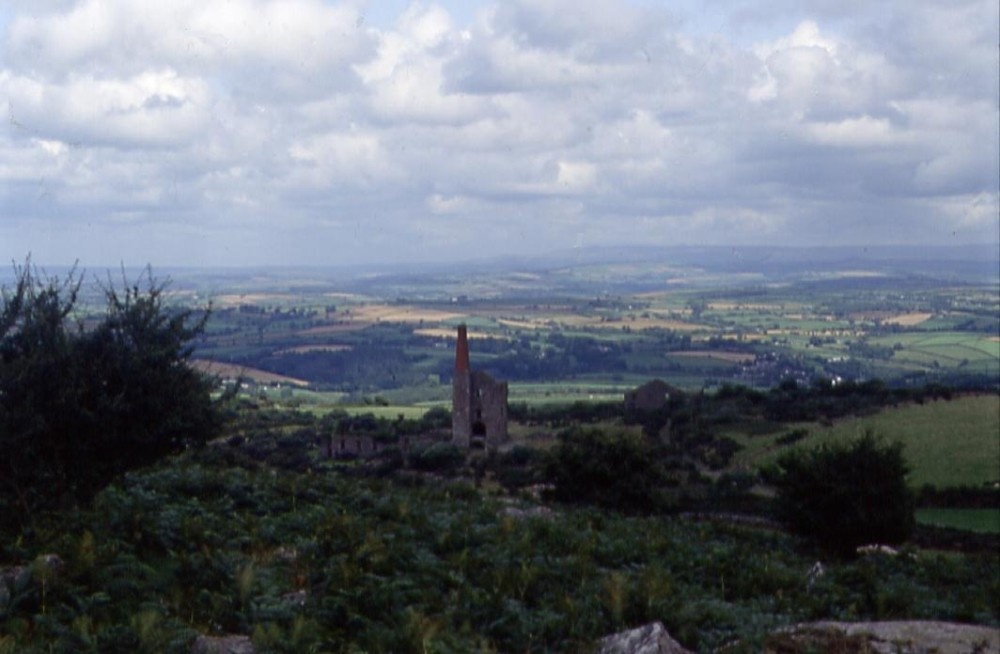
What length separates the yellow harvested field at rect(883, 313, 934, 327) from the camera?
139 m

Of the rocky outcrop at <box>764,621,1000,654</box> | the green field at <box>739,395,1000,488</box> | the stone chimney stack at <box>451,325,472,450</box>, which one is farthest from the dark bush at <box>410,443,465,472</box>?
the rocky outcrop at <box>764,621,1000,654</box>

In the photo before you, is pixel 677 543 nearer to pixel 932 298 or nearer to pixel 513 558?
pixel 513 558

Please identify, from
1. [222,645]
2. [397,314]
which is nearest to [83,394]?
[222,645]

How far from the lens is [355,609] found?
39.2ft

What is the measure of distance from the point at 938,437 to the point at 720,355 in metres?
61.5

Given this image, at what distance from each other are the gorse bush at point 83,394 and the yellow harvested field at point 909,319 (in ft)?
436

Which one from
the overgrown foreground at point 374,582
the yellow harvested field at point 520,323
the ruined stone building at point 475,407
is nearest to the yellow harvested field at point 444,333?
the yellow harvested field at point 520,323

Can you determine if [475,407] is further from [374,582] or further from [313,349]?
[313,349]

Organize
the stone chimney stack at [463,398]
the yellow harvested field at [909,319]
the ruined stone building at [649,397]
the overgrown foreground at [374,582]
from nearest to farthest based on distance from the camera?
the overgrown foreground at [374,582] → the stone chimney stack at [463,398] → the ruined stone building at [649,397] → the yellow harvested field at [909,319]

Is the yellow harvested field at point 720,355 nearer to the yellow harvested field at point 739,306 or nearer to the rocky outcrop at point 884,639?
the yellow harvested field at point 739,306

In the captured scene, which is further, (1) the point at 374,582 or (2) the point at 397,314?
(2) the point at 397,314

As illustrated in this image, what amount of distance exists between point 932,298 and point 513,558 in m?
168

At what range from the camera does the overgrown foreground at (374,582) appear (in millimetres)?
10961

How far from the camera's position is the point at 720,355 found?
11194 cm
